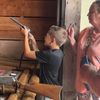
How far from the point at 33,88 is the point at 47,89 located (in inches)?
3.3

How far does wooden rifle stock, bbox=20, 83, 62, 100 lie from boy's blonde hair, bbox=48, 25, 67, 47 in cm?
33

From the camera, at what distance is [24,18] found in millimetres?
1808

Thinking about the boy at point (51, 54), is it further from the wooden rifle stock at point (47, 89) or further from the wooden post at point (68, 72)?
the wooden rifle stock at point (47, 89)

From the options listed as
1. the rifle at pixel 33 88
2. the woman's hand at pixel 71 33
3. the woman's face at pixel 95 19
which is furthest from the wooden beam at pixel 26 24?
the rifle at pixel 33 88

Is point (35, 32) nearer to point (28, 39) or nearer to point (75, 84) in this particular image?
point (28, 39)

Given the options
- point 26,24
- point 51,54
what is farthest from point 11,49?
point 51,54

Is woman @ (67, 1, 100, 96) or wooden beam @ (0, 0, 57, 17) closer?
woman @ (67, 1, 100, 96)

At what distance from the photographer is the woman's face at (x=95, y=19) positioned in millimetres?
1398

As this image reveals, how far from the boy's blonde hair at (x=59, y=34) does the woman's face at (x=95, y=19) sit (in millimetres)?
174

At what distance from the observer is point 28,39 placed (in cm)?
157

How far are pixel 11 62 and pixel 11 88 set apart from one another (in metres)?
0.37

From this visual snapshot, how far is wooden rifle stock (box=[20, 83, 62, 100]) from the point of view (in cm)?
121

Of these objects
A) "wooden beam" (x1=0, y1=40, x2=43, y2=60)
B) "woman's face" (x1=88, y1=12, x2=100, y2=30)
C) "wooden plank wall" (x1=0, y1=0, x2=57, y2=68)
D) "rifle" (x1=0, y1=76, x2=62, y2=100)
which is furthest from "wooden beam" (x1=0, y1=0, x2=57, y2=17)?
"rifle" (x1=0, y1=76, x2=62, y2=100)

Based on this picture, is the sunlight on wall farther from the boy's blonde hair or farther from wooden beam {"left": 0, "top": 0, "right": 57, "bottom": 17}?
wooden beam {"left": 0, "top": 0, "right": 57, "bottom": 17}
